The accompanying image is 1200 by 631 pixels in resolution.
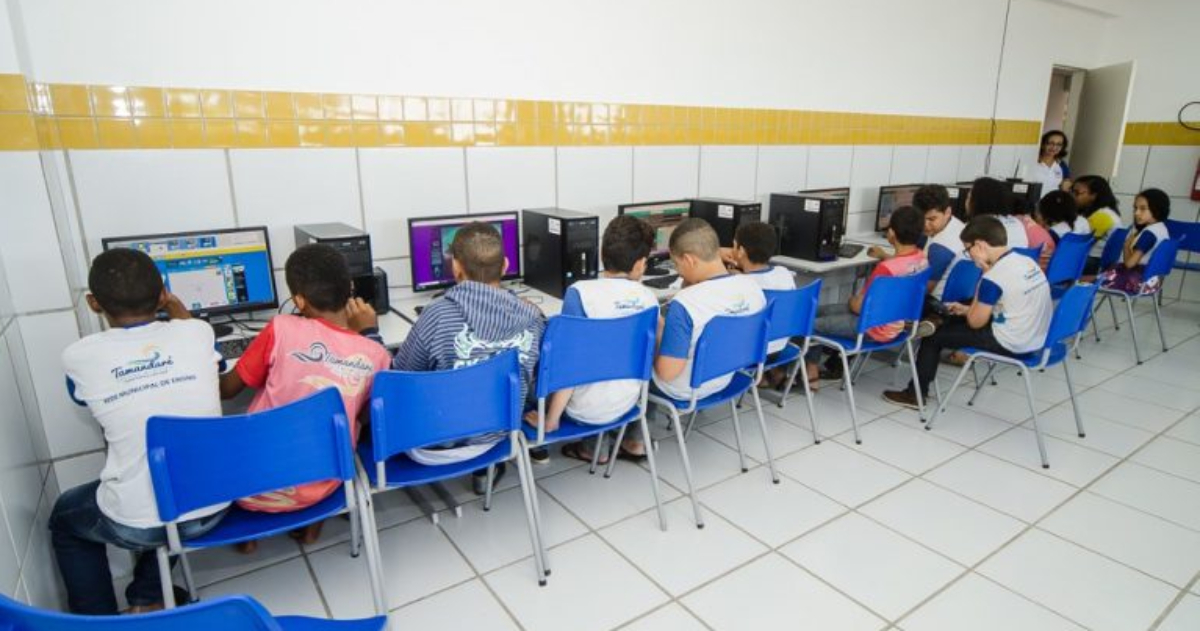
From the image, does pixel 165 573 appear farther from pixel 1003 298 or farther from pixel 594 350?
pixel 1003 298

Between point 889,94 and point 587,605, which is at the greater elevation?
point 889,94

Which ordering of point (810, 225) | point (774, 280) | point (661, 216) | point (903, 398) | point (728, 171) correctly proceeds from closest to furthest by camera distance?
point (774, 280) → point (903, 398) → point (661, 216) → point (810, 225) → point (728, 171)

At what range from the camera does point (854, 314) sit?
3.28 meters

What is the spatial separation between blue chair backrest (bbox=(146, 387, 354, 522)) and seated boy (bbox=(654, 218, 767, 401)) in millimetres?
1156

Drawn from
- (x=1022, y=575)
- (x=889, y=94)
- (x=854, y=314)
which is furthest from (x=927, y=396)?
(x=889, y=94)

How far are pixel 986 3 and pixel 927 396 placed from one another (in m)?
3.56

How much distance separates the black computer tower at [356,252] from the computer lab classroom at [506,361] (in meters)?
0.01

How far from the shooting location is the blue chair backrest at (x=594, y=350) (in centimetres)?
201

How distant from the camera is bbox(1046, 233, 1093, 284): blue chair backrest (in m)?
3.91

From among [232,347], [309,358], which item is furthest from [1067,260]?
[232,347]

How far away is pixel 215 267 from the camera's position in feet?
Answer: 7.77

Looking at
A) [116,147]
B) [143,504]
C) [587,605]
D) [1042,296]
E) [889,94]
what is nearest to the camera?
[143,504]

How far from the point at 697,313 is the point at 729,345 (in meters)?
0.16

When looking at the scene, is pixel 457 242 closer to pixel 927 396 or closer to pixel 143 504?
pixel 143 504
